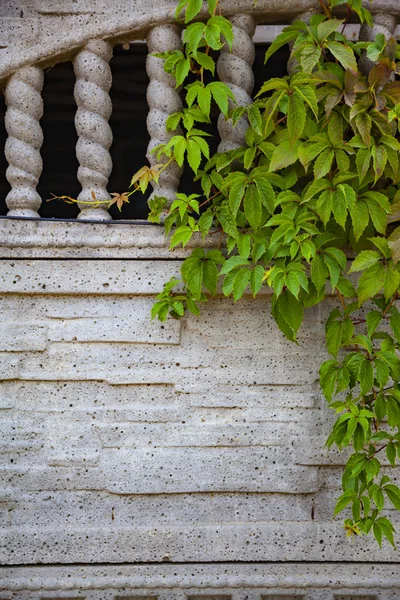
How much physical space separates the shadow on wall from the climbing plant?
1.40 m

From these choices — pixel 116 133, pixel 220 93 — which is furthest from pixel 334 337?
pixel 116 133

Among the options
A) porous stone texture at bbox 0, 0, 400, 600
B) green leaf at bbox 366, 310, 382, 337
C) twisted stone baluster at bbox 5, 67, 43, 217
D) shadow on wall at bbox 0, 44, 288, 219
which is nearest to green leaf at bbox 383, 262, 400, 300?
green leaf at bbox 366, 310, 382, 337

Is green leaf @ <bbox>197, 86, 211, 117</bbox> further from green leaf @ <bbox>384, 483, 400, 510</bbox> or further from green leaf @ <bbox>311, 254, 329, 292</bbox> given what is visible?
green leaf @ <bbox>384, 483, 400, 510</bbox>

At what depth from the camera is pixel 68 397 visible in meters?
2.24

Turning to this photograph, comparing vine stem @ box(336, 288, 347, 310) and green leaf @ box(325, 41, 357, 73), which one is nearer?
green leaf @ box(325, 41, 357, 73)

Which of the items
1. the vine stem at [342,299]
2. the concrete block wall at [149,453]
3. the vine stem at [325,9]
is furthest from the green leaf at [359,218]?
the vine stem at [325,9]

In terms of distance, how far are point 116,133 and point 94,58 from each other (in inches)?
67.8

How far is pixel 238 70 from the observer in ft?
7.28

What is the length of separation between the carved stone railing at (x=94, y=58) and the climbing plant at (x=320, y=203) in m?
0.07

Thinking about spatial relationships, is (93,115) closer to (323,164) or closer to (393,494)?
(323,164)

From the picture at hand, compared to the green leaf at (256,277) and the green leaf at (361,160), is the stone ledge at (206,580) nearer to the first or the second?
the green leaf at (256,277)

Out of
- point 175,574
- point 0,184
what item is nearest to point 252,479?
point 175,574

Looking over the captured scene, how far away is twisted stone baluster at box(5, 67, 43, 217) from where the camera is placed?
2201mm

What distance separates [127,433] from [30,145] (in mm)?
1055
